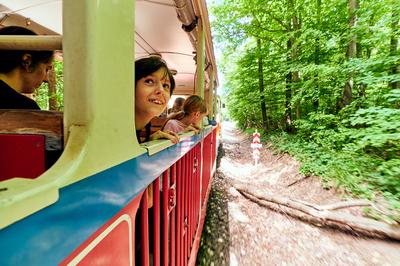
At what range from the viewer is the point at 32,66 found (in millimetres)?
965

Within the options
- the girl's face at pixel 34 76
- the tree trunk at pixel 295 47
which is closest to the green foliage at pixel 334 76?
the tree trunk at pixel 295 47

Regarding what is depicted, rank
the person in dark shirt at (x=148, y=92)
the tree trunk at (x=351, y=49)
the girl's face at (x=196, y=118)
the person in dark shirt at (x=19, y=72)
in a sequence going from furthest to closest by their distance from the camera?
the tree trunk at (x=351, y=49)
the girl's face at (x=196, y=118)
the person in dark shirt at (x=148, y=92)
the person in dark shirt at (x=19, y=72)

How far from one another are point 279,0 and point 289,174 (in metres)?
6.90

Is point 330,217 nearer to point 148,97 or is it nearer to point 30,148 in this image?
point 148,97

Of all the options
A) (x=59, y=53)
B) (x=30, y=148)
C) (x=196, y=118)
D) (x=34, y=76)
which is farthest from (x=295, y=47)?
(x=30, y=148)

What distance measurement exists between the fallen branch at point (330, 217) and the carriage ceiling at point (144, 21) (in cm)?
349

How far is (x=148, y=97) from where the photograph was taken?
130 centimetres

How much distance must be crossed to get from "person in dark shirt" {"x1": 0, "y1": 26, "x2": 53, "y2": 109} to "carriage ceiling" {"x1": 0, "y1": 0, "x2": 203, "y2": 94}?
211cm

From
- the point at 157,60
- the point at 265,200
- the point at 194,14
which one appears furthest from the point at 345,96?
the point at 157,60

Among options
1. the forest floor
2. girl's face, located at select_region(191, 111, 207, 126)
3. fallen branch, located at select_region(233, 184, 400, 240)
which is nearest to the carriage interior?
girl's face, located at select_region(191, 111, 207, 126)

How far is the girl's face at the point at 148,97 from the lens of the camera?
1298 mm

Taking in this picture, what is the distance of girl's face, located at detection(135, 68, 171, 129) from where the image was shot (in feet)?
4.26

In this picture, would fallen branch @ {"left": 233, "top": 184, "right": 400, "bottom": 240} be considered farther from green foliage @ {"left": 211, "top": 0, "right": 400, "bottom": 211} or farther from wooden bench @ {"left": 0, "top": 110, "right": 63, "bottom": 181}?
wooden bench @ {"left": 0, "top": 110, "right": 63, "bottom": 181}

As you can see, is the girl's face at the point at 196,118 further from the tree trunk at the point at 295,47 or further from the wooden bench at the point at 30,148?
the tree trunk at the point at 295,47
